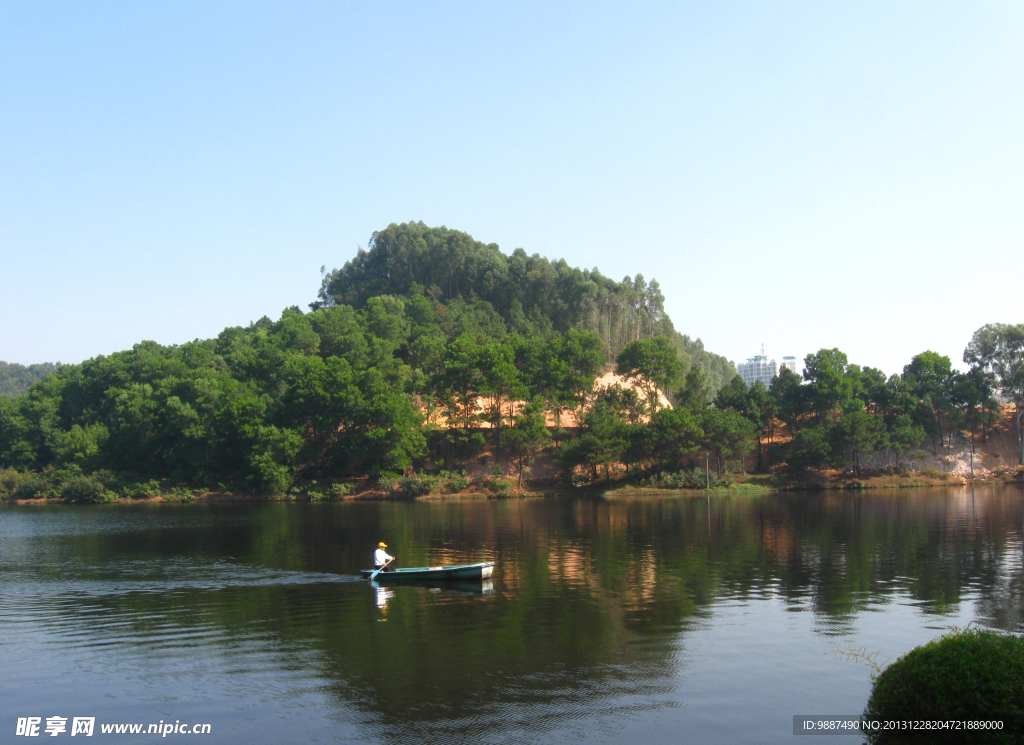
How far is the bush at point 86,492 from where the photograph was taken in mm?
70250

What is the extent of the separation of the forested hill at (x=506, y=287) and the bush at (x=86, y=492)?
49.3 meters

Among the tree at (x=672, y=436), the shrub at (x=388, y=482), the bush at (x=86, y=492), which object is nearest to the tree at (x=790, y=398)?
the tree at (x=672, y=436)

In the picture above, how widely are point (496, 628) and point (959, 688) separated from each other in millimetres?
11129

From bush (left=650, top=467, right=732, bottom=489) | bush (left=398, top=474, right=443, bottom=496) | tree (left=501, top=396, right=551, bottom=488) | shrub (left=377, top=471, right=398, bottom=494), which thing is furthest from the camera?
tree (left=501, top=396, right=551, bottom=488)

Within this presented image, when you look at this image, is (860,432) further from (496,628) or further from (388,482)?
(496,628)

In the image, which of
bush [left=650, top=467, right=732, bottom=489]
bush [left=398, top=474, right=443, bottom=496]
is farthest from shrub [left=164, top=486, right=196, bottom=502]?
bush [left=650, top=467, right=732, bottom=489]

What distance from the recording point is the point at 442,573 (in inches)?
950

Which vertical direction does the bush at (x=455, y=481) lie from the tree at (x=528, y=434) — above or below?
below

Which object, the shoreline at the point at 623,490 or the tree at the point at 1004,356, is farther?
the tree at the point at 1004,356

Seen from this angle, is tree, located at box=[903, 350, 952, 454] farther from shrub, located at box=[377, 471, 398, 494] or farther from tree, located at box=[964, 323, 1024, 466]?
shrub, located at box=[377, 471, 398, 494]

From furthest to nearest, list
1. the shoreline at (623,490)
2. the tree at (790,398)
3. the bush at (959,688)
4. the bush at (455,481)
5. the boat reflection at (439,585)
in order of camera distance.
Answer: the tree at (790,398), the bush at (455,481), the shoreline at (623,490), the boat reflection at (439,585), the bush at (959,688)

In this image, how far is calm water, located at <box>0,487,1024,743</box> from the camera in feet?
40.5

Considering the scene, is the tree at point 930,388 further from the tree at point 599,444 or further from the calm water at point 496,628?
the calm water at point 496,628

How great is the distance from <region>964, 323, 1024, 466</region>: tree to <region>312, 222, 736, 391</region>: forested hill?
32783mm
